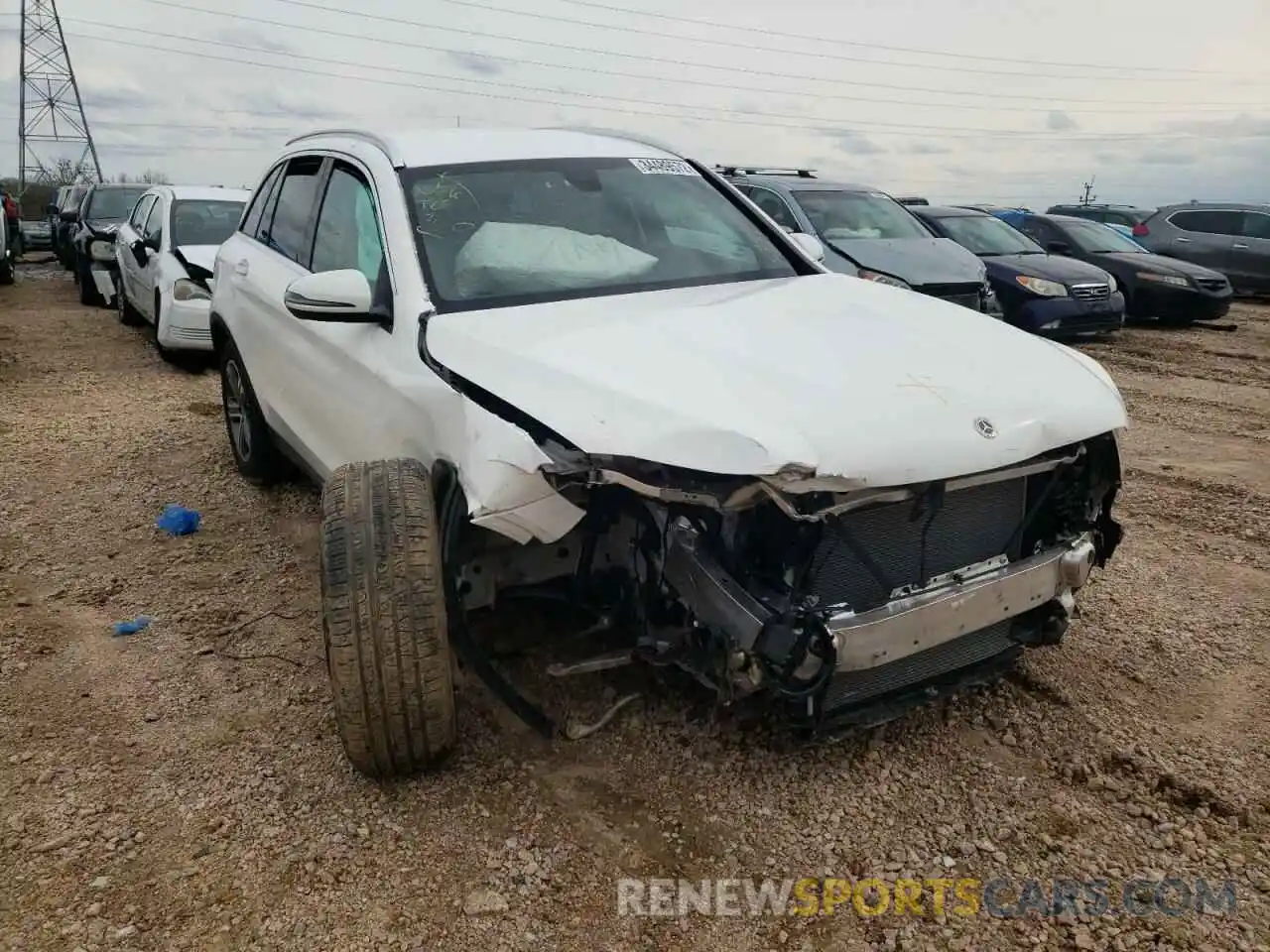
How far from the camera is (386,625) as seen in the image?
8.00 ft

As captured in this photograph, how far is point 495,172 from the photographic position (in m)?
3.47

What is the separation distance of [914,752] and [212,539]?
10.9 feet

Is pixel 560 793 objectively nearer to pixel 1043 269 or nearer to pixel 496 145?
pixel 496 145

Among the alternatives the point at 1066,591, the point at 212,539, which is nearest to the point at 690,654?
the point at 1066,591

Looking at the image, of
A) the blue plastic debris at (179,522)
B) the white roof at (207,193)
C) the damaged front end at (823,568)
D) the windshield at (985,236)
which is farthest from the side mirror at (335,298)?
the windshield at (985,236)

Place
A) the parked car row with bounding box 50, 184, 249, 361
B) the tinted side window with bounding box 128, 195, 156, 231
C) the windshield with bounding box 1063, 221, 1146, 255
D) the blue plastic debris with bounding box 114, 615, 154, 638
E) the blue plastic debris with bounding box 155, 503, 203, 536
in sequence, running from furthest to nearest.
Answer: the windshield with bounding box 1063, 221, 1146, 255
the tinted side window with bounding box 128, 195, 156, 231
the parked car row with bounding box 50, 184, 249, 361
the blue plastic debris with bounding box 155, 503, 203, 536
the blue plastic debris with bounding box 114, 615, 154, 638

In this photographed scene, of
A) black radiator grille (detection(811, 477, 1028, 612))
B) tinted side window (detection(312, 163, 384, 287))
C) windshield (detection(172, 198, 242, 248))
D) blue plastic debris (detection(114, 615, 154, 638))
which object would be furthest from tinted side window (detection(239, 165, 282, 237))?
windshield (detection(172, 198, 242, 248))

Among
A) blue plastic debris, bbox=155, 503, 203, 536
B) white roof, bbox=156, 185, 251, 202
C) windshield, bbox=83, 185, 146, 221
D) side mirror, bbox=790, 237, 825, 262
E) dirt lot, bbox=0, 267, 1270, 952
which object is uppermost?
side mirror, bbox=790, 237, 825, 262

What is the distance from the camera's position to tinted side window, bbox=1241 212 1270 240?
14.5 meters

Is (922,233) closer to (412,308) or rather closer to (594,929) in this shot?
(412,308)

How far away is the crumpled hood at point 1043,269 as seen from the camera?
9.96 m

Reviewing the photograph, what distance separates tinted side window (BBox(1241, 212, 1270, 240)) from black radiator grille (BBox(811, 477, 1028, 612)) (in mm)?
14696

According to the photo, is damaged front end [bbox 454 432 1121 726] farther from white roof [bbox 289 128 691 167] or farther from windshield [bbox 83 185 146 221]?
windshield [bbox 83 185 146 221]

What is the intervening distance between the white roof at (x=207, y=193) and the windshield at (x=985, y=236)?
753cm
